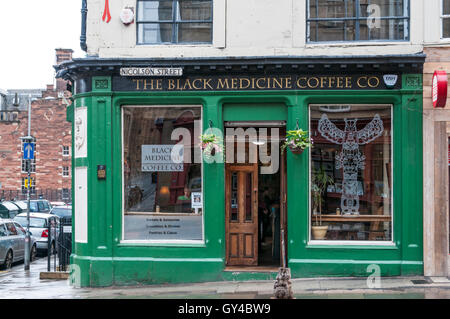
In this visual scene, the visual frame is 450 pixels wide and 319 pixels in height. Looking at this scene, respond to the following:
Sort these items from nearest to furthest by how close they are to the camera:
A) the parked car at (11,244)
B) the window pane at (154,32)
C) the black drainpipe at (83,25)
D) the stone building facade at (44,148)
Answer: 1. the window pane at (154,32)
2. the black drainpipe at (83,25)
3. the parked car at (11,244)
4. the stone building facade at (44,148)

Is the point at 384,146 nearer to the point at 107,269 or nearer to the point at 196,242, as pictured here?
the point at 196,242

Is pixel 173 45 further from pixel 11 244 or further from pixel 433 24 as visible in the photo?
pixel 11 244

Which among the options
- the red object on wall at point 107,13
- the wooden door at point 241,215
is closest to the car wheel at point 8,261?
the wooden door at point 241,215

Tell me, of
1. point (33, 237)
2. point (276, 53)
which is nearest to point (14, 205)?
point (33, 237)

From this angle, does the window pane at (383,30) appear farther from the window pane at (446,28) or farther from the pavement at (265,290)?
Answer: the pavement at (265,290)

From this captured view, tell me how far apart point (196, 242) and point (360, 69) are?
5.16 meters

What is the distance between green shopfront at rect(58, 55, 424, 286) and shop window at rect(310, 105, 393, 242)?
2 centimetres

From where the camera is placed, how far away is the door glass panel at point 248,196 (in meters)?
14.0

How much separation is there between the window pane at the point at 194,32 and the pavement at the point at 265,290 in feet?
17.8

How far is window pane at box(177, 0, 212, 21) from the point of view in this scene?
13.6 m

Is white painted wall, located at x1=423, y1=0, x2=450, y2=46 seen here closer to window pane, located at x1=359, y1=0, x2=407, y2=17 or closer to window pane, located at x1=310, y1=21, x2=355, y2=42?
window pane, located at x1=359, y1=0, x2=407, y2=17

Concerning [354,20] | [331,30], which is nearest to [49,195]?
[331,30]

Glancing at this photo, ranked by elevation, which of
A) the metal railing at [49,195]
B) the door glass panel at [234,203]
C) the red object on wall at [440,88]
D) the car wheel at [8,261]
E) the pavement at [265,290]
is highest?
the red object on wall at [440,88]

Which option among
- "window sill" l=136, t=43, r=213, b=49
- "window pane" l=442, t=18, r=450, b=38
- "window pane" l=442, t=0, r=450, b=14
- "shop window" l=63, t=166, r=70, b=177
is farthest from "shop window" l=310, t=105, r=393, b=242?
"shop window" l=63, t=166, r=70, b=177
